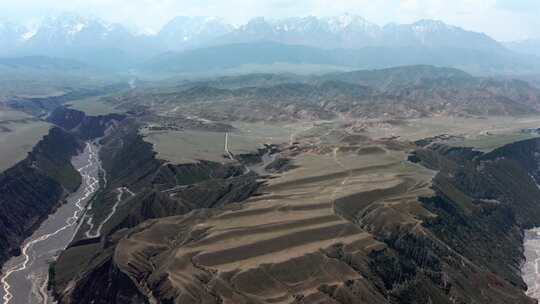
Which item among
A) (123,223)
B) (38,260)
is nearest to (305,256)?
(123,223)

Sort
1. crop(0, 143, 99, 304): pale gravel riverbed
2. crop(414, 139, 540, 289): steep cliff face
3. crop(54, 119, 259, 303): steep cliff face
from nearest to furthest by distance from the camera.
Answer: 1. crop(54, 119, 259, 303): steep cliff face
2. crop(0, 143, 99, 304): pale gravel riverbed
3. crop(414, 139, 540, 289): steep cliff face

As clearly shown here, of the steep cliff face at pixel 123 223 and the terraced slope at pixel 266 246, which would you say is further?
the steep cliff face at pixel 123 223

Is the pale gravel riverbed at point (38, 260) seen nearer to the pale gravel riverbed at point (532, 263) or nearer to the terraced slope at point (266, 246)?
the terraced slope at point (266, 246)

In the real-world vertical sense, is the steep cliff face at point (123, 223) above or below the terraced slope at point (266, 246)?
below

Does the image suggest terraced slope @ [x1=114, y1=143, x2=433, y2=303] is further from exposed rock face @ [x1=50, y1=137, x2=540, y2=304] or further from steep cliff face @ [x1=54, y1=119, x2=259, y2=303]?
steep cliff face @ [x1=54, y1=119, x2=259, y2=303]

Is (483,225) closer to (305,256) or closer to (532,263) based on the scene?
(532,263)

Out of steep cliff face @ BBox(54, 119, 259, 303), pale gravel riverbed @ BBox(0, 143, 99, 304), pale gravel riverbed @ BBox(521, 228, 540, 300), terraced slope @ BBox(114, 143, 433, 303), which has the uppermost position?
terraced slope @ BBox(114, 143, 433, 303)

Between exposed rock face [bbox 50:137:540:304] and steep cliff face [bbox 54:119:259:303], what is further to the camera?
steep cliff face [bbox 54:119:259:303]

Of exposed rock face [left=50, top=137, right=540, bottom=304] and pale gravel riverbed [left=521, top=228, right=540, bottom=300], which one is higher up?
exposed rock face [left=50, top=137, right=540, bottom=304]

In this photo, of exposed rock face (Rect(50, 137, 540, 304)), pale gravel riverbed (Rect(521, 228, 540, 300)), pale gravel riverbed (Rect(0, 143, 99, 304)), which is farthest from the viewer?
pale gravel riverbed (Rect(521, 228, 540, 300))

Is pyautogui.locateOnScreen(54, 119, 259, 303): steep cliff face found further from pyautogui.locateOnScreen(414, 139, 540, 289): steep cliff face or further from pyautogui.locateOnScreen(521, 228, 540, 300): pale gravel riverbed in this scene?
pyautogui.locateOnScreen(521, 228, 540, 300): pale gravel riverbed

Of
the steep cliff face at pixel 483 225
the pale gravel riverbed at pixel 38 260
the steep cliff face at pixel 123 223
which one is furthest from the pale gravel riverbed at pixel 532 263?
the pale gravel riverbed at pixel 38 260

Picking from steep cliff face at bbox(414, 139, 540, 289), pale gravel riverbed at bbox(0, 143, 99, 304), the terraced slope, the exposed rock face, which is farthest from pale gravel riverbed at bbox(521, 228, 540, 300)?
pale gravel riverbed at bbox(0, 143, 99, 304)
